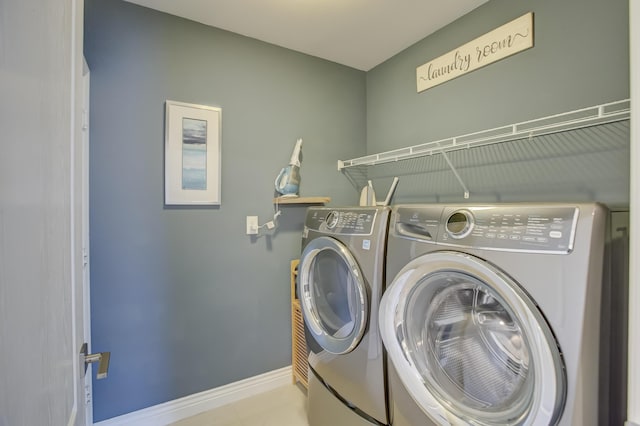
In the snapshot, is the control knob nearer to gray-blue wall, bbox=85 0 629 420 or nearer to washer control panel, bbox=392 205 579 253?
washer control panel, bbox=392 205 579 253

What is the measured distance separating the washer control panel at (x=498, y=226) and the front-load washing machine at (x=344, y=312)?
0.72ft

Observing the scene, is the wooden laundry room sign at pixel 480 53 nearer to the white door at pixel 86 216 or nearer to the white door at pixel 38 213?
the white door at pixel 38 213

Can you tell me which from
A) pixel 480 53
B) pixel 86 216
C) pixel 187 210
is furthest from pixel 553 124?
pixel 86 216

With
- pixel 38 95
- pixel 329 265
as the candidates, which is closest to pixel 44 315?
pixel 38 95

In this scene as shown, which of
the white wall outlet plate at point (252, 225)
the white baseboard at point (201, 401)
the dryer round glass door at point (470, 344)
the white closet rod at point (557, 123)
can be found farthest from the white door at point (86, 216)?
the white closet rod at point (557, 123)

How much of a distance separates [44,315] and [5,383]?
6.2 inches

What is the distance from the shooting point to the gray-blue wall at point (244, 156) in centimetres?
142

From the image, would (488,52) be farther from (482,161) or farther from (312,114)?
(312,114)

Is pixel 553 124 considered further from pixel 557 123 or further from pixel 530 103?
pixel 530 103

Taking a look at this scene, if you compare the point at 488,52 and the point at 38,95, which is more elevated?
the point at 488,52

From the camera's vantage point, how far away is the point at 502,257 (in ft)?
2.84

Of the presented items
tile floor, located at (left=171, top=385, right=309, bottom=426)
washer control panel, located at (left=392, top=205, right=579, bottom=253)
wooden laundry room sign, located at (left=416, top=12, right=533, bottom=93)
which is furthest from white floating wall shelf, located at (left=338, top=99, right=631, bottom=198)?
tile floor, located at (left=171, top=385, right=309, bottom=426)

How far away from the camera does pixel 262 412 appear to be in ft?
6.29

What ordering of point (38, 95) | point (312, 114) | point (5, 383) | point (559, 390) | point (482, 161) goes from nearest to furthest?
1. point (5, 383)
2. point (38, 95)
3. point (559, 390)
4. point (482, 161)
5. point (312, 114)
